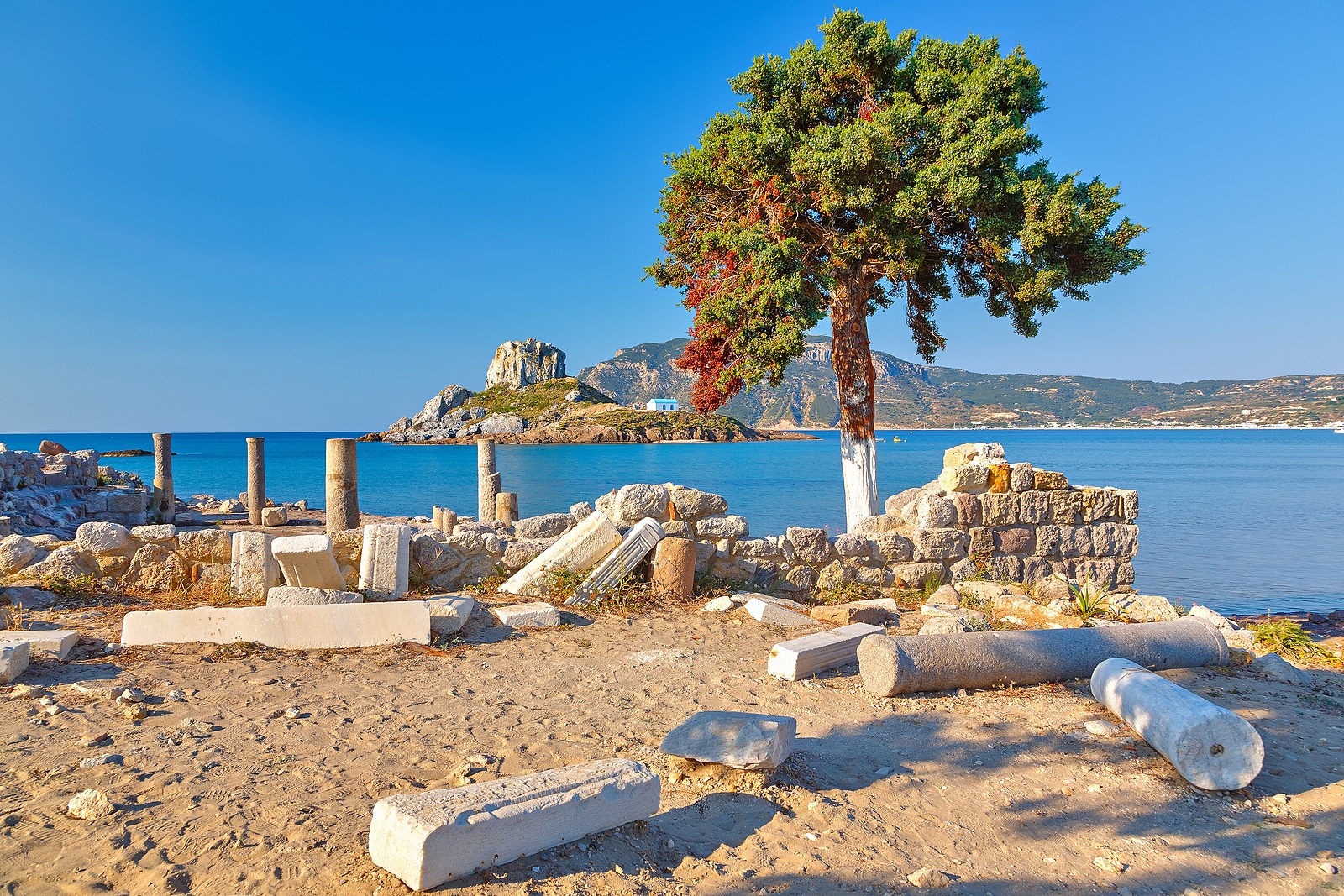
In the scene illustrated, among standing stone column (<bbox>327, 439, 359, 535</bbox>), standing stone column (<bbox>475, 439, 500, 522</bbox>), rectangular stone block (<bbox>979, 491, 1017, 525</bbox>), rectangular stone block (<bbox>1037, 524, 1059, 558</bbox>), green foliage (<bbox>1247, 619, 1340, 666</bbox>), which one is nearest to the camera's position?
green foliage (<bbox>1247, 619, 1340, 666</bbox>)

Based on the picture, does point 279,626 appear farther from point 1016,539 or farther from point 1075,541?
point 1075,541

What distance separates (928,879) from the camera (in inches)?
121

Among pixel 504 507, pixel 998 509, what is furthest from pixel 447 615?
pixel 504 507

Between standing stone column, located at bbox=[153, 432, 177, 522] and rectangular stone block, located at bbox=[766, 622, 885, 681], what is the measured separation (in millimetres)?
21385

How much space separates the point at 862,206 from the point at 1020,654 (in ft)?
19.0

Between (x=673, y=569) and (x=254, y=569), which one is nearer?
(x=254, y=569)

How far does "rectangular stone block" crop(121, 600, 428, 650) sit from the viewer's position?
Result: 5.97 meters

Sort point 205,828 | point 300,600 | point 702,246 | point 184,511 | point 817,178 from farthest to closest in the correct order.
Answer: point 184,511 → point 702,246 → point 817,178 → point 300,600 → point 205,828

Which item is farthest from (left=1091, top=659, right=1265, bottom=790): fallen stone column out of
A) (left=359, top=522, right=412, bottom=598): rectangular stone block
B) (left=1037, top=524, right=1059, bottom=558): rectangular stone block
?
(left=359, top=522, right=412, bottom=598): rectangular stone block

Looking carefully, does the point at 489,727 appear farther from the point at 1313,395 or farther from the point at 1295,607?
the point at 1313,395

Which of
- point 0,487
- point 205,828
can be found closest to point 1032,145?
point 205,828

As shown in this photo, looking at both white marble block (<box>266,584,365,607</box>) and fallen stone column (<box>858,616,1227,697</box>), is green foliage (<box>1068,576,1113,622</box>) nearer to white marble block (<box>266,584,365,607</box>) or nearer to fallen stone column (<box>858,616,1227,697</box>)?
fallen stone column (<box>858,616,1227,697</box>)

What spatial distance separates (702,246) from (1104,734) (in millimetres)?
7833

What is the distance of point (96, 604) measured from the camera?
7.04 meters
